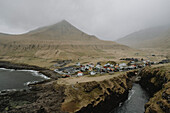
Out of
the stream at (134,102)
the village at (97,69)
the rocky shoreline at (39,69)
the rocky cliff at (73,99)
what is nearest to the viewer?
the rocky cliff at (73,99)

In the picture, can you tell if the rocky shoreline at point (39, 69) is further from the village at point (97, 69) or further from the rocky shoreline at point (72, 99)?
the rocky shoreline at point (72, 99)

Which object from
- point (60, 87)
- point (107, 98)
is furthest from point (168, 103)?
point (60, 87)

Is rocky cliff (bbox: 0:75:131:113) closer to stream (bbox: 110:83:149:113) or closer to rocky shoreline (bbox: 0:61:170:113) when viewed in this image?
rocky shoreline (bbox: 0:61:170:113)

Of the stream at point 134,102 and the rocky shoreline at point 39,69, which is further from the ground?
the rocky shoreline at point 39,69

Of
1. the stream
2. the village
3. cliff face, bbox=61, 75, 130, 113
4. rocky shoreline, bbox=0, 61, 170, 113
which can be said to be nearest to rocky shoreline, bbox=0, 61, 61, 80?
the village

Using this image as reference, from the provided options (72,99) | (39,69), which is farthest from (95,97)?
(39,69)

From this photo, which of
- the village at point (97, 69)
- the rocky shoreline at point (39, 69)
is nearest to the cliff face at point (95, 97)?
the village at point (97, 69)
